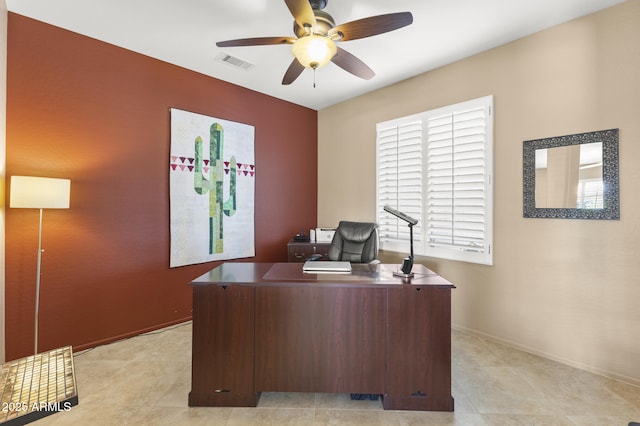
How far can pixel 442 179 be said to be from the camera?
3.40 metres

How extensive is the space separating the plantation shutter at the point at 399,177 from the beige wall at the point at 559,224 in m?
0.37

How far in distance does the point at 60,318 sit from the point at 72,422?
1162 mm

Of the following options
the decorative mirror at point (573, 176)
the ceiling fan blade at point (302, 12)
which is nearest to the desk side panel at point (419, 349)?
the decorative mirror at point (573, 176)

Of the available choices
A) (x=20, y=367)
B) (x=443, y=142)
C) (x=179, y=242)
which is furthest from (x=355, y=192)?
(x=20, y=367)

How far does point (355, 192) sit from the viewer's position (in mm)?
4398

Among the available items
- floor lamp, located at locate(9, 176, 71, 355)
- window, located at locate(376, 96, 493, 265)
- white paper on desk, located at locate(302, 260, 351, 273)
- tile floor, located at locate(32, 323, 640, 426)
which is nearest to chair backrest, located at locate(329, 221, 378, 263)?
window, located at locate(376, 96, 493, 265)

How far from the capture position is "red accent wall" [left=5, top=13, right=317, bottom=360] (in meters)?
2.50

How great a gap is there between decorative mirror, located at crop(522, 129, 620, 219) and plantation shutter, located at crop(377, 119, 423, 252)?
110cm

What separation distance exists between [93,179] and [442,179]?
3.46 metres

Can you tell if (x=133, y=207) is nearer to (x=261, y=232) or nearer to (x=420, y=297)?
(x=261, y=232)

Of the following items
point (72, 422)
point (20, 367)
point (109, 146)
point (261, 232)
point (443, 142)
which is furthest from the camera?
point (261, 232)

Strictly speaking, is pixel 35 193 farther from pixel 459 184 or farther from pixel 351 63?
pixel 459 184

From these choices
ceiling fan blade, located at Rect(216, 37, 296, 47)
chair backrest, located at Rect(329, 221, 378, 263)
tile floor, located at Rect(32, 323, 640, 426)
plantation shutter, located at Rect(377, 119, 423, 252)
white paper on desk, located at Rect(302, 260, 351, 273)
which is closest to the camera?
tile floor, located at Rect(32, 323, 640, 426)

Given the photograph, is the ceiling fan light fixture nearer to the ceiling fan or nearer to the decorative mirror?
the ceiling fan
